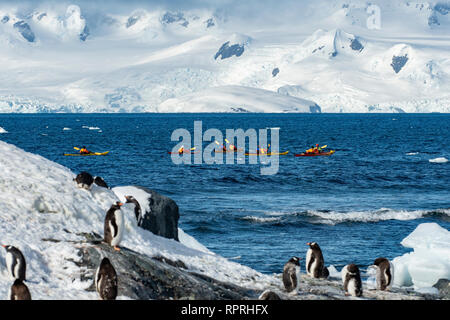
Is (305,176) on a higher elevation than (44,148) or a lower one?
lower

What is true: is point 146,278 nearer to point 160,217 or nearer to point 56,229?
point 56,229

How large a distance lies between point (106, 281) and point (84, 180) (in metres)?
5.60

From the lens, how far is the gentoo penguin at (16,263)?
44.7 ft

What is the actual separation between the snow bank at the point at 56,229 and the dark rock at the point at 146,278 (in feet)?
1.13

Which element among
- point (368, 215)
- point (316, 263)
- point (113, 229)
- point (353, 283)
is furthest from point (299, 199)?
point (113, 229)

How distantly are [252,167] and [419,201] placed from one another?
88.9 feet

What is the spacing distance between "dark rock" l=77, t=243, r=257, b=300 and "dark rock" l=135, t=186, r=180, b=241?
11.3 feet

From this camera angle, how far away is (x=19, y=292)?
12492mm

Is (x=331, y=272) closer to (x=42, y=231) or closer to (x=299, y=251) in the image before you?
(x=299, y=251)

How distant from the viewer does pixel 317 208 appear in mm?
44406

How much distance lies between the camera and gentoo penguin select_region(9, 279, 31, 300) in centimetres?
1245
